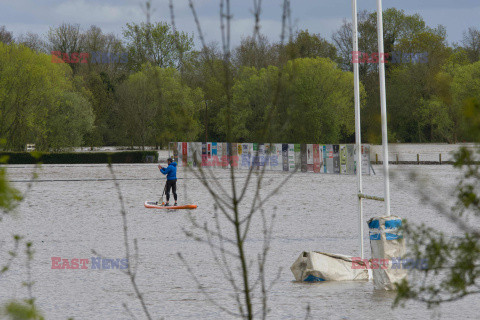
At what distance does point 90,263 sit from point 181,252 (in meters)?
1.54

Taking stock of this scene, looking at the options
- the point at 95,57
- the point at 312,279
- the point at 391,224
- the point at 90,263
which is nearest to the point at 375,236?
the point at 391,224

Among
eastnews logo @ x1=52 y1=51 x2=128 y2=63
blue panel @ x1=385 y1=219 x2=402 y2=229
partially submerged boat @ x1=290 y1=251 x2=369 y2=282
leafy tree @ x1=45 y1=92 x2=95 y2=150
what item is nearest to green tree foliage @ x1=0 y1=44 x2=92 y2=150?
leafy tree @ x1=45 y1=92 x2=95 y2=150

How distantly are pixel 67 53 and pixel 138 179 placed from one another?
42153 millimetres

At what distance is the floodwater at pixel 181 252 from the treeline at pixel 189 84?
24.5 metres

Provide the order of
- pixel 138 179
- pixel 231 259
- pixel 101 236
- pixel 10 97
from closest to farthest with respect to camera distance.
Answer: pixel 231 259 → pixel 101 236 → pixel 138 179 → pixel 10 97

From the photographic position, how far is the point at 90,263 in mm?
10383

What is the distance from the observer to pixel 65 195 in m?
23.2

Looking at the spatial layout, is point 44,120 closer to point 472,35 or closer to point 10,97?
point 10,97

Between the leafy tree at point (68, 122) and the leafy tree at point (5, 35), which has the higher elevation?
the leafy tree at point (5, 35)

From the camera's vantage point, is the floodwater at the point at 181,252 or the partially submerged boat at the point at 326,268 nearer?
the floodwater at the point at 181,252

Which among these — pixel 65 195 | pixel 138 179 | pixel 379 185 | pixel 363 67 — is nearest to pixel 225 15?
pixel 65 195

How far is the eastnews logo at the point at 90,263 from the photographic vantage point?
10.1 m

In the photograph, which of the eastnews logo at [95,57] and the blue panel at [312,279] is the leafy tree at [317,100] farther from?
the blue panel at [312,279]

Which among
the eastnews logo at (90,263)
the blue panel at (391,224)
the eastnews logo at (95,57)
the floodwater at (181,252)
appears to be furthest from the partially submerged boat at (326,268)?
the eastnews logo at (95,57)
